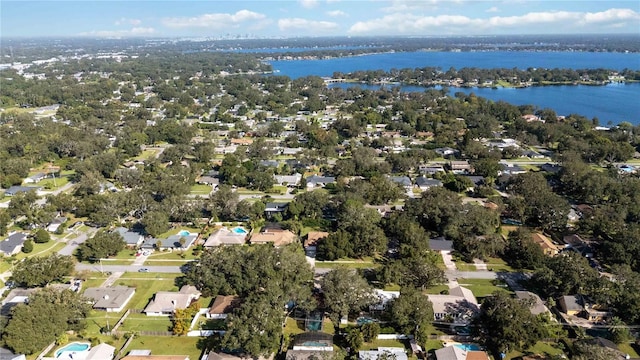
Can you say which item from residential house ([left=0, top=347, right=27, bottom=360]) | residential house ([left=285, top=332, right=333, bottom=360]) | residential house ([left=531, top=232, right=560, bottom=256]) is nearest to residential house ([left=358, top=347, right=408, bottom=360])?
residential house ([left=285, top=332, right=333, bottom=360])

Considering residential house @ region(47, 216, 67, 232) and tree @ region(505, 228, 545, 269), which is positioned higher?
tree @ region(505, 228, 545, 269)

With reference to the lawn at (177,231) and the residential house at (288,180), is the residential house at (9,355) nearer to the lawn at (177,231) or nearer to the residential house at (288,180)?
the lawn at (177,231)

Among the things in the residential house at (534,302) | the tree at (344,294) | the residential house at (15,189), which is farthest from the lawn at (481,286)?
the residential house at (15,189)

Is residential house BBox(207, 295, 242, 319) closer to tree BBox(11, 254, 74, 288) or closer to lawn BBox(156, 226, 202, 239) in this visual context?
tree BBox(11, 254, 74, 288)

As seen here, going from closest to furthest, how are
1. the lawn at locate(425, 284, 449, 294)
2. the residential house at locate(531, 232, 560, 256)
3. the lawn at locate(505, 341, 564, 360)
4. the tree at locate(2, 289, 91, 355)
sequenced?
the tree at locate(2, 289, 91, 355)
the lawn at locate(505, 341, 564, 360)
the lawn at locate(425, 284, 449, 294)
the residential house at locate(531, 232, 560, 256)

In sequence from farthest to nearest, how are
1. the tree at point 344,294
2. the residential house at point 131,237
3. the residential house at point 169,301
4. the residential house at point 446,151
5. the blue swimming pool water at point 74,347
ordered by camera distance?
the residential house at point 446,151, the residential house at point 131,237, the residential house at point 169,301, the tree at point 344,294, the blue swimming pool water at point 74,347

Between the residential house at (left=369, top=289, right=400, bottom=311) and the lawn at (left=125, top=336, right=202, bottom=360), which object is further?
the residential house at (left=369, top=289, right=400, bottom=311)
